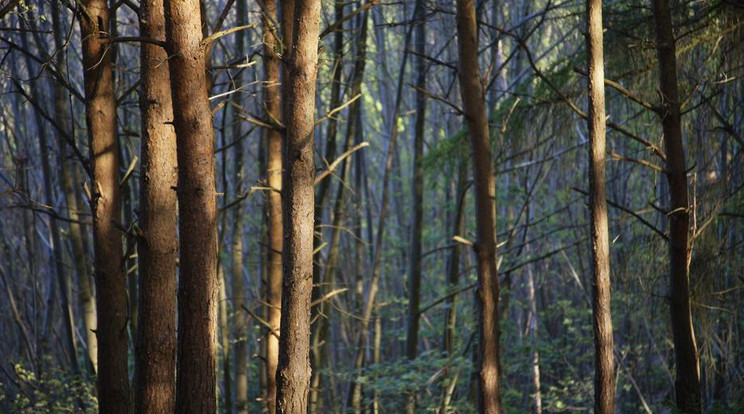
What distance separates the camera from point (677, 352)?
750 centimetres

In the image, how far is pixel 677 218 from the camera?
7.29m

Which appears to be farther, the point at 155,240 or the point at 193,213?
the point at 155,240

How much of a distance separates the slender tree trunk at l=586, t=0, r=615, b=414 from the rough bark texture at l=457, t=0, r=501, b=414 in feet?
3.23

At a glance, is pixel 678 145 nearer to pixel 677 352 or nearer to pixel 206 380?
pixel 677 352

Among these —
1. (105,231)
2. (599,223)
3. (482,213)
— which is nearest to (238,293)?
(482,213)

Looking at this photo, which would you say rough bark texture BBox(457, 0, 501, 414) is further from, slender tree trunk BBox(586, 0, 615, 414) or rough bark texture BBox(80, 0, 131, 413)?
rough bark texture BBox(80, 0, 131, 413)

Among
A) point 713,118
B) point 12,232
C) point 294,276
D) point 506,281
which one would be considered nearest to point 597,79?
point 713,118

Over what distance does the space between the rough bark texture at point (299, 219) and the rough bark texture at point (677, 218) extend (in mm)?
3423

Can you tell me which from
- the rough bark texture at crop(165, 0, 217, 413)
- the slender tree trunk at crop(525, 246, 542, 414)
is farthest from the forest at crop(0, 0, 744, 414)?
the slender tree trunk at crop(525, 246, 542, 414)

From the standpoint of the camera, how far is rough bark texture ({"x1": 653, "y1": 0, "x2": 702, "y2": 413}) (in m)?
7.20

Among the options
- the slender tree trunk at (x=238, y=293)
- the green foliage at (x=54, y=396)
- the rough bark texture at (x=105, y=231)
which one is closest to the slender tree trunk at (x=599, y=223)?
the rough bark texture at (x=105, y=231)

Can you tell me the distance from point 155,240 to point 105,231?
0.66 metres

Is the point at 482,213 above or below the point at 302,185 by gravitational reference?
above

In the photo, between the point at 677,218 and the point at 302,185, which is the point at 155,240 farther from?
the point at 677,218
